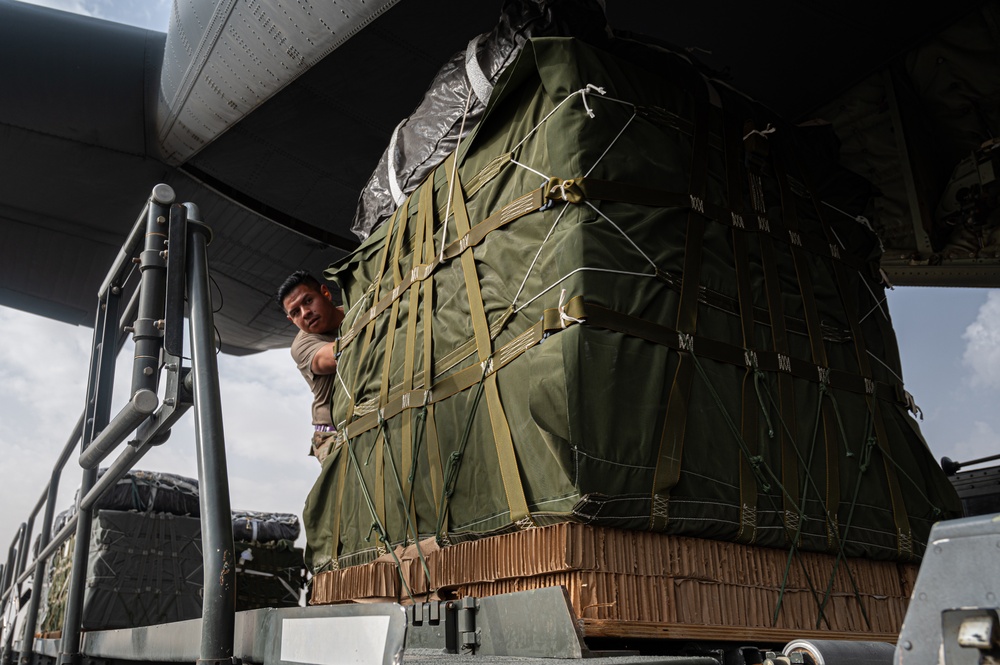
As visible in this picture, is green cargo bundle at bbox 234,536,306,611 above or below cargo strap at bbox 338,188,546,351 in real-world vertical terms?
below

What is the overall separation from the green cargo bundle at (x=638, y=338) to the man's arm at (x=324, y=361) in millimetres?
1162

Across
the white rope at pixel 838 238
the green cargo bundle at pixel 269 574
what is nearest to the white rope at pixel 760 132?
the white rope at pixel 838 238

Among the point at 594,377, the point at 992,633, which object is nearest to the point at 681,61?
the point at 594,377

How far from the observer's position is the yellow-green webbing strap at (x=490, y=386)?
287cm

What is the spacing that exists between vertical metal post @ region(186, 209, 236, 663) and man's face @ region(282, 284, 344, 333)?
10.4ft

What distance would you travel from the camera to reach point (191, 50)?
5676mm

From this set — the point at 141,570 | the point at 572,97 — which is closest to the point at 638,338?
the point at 572,97

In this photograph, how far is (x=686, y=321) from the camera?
309 centimetres

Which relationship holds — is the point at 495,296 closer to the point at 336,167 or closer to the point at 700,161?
the point at 700,161

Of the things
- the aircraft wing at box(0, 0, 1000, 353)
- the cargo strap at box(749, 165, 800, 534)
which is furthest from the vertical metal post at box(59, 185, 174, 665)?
the cargo strap at box(749, 165, 800, 534)

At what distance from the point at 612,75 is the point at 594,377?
1304 millimetres

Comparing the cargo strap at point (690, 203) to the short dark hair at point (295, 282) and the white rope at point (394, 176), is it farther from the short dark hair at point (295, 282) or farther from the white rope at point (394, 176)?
the short dark hair at point (295, 282)

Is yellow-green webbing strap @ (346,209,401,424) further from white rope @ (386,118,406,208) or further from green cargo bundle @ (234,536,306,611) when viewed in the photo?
green cargo bundle @ (234,536,306,611)

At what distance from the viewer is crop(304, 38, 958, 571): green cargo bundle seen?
9.28 feet
